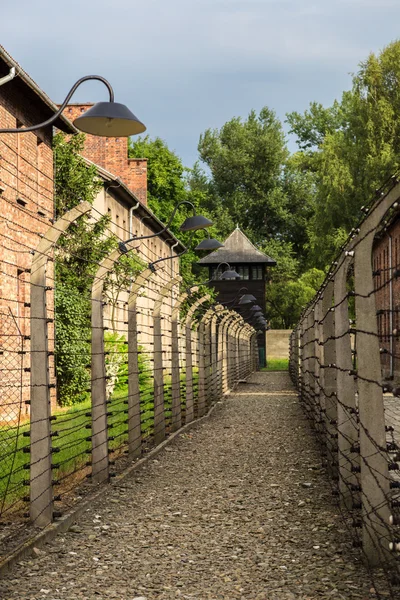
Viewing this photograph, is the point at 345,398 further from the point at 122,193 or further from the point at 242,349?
the point at 242,349

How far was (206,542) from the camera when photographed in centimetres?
670

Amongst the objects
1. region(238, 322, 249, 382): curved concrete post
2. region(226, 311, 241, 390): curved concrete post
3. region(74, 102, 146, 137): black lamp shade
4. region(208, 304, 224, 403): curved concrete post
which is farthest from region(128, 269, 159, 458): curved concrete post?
region(238, 322, 249, 382): curved concrete post

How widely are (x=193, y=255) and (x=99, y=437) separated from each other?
2131 inches

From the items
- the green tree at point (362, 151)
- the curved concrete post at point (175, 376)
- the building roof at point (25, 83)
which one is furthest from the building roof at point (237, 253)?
the curved concrete post at point (175, 376)

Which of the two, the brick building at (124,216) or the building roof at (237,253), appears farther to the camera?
the building roof at (237,253)

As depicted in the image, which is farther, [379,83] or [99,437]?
[379,83]

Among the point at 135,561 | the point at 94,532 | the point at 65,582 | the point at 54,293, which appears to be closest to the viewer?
the point at 65,582

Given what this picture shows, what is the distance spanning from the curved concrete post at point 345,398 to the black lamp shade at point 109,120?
2074mm

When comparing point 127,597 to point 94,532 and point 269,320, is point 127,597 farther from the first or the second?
point 269,320

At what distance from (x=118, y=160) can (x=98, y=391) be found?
3166 cm

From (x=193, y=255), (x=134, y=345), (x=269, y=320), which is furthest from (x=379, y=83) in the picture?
(x=134, y=345)

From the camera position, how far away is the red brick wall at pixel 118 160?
37875 millimetres

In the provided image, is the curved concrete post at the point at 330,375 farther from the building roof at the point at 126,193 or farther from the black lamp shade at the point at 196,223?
the building roof at the point at 126,193

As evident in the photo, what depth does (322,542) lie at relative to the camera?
6504 millimetres
